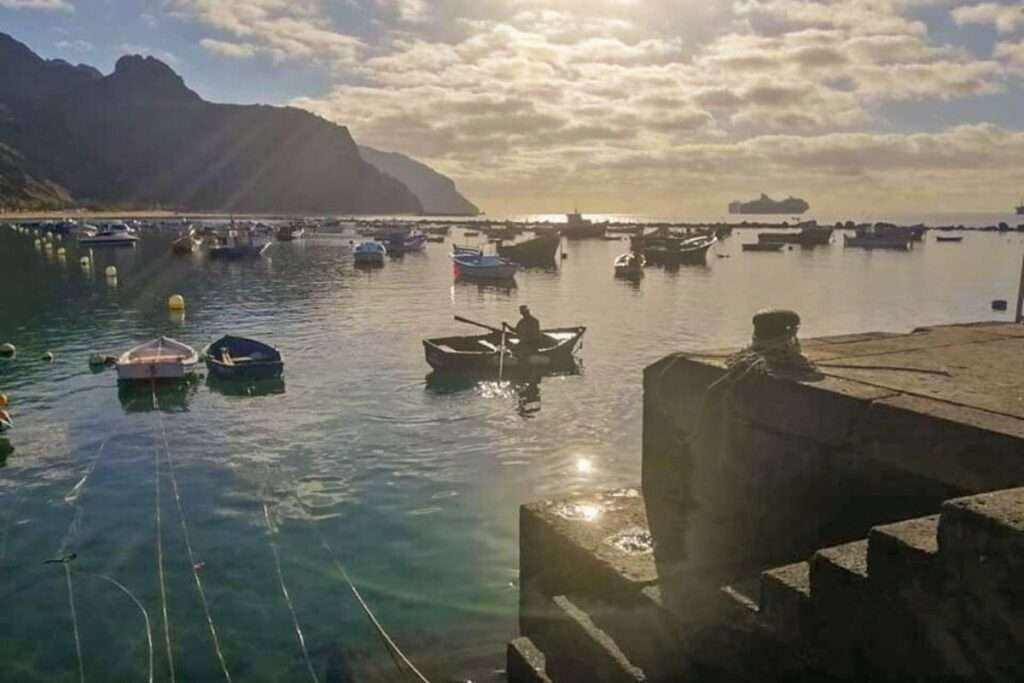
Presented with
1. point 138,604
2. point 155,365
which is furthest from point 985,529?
point 155,365

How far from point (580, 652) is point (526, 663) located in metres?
0.70

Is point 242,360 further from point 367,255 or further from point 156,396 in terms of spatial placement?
point 367,255

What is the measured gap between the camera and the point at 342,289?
2094 inches

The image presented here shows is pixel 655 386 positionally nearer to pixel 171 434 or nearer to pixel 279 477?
pixel 279 477

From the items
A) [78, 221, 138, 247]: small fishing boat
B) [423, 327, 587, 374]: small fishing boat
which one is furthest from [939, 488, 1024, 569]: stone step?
[78, 221, 138, 247]: small fishing boat

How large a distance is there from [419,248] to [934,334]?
306 ft

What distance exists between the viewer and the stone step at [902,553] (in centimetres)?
396

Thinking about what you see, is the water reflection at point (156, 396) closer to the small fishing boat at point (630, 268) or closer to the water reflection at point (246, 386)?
the water reflection at point (246, 386)

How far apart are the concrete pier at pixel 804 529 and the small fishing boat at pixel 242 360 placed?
1645 cm

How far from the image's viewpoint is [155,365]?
73.8 feet

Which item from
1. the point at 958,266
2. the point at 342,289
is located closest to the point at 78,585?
the point at 342,289

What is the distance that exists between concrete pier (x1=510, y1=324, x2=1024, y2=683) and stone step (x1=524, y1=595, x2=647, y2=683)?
0.02m

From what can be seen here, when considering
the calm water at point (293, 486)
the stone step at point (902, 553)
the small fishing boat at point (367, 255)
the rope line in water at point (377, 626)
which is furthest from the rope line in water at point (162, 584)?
the small fishing boat at point (367, 255)

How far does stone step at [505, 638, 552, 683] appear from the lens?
6562 mm
